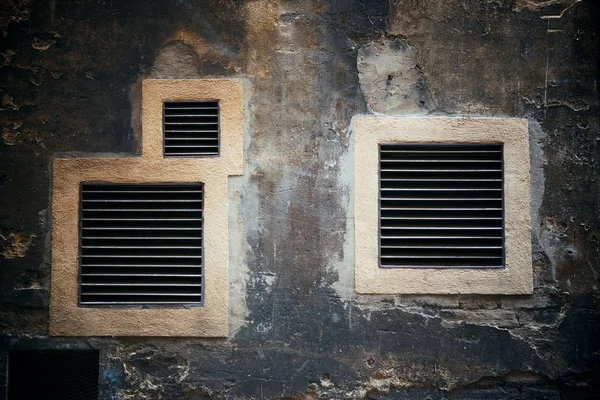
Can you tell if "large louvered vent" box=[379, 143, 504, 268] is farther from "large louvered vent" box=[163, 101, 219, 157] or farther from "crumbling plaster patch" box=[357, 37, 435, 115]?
"large louvered vent" box=[163, 101, 219, 157]

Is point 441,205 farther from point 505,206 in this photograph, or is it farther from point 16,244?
point 16,244

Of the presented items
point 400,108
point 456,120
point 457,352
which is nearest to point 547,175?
point 456,120

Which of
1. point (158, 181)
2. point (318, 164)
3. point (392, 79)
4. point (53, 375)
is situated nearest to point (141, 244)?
point (158, 181)

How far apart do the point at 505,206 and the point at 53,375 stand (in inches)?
155

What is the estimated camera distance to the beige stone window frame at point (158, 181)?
4.49m

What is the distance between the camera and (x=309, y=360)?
4.48m

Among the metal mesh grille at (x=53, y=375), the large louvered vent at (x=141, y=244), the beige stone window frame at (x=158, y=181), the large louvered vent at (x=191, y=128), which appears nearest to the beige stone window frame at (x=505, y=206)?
the beige stone window frame at (x=158, y=181)

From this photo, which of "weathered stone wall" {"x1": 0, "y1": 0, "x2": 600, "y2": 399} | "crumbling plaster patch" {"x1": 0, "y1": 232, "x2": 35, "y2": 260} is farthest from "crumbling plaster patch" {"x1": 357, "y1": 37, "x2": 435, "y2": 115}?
"crumbling plaster patch" {"x1": 0, "y1": 232, "x2": 35, "y2": 260}

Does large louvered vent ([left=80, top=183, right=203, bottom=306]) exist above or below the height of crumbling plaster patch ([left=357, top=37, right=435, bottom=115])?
below

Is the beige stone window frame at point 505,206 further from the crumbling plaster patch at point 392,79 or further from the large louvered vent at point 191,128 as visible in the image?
the large louvered vent at point 191,128

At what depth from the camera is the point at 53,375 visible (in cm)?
464

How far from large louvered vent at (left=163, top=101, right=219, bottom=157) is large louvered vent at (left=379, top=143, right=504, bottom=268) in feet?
4.59

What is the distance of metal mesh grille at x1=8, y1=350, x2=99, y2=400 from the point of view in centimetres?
462

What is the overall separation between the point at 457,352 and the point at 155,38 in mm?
3525
